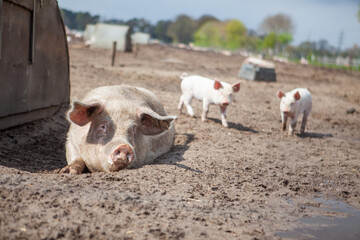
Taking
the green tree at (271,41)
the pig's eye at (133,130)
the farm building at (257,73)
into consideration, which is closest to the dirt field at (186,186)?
the pig's eye at (133,130)

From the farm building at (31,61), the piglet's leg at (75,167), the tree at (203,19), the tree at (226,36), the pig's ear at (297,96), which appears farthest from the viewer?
the tree at (203,19)

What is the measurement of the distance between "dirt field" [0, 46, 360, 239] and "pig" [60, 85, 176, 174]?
200 millimetres

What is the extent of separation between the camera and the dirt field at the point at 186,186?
3.17m

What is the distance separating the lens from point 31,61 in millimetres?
6000

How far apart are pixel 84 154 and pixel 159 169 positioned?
0.82m

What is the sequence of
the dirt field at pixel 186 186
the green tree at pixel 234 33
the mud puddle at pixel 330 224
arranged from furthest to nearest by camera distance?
1. the green tree at pixel 234 33
2. the mud puddle at pixel 330 224
3. the dirt field at pixel 186 186

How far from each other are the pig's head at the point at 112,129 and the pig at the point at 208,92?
305 centimetres

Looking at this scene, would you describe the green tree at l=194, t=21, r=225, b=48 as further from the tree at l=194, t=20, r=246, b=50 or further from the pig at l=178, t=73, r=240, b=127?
the pig at l=178, t=73, r=240, b=127

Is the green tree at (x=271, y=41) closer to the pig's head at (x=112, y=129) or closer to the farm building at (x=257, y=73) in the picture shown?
the farm building at (x=257, y=73)

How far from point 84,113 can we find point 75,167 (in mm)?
565

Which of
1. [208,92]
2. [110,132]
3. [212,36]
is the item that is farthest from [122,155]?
[212,36]

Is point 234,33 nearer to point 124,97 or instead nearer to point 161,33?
point 161,33

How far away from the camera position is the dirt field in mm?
3174

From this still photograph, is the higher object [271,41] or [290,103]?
[271,41]
